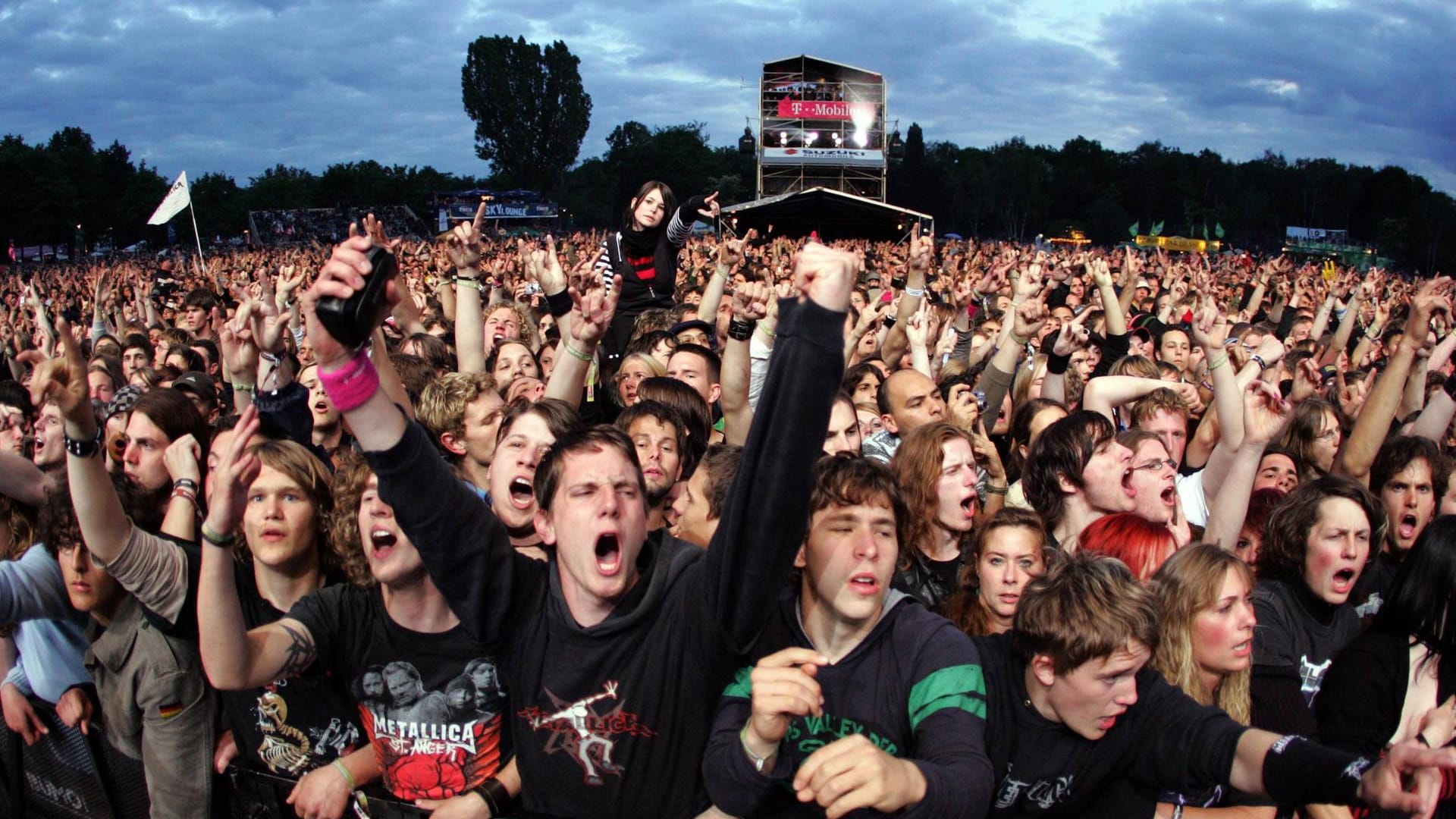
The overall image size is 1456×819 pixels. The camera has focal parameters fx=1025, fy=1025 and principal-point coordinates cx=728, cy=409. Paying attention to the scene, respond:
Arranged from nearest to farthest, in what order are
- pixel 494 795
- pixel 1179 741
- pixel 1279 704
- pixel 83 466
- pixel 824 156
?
pixel 1179 741 → pixel 494 795 → pixel 83 466 → pixel 1279 704 → pixel 824 156

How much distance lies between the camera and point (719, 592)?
200cm

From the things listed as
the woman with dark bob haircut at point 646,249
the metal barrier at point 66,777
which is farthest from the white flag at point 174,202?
the metal barrier at point 66,777

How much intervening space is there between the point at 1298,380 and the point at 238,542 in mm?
5812

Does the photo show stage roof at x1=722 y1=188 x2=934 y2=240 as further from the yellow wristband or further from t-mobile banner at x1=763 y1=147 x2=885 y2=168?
the yellow wristband

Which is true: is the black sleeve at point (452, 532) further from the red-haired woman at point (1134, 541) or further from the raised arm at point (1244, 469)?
the raised arm at point (1244, 469)

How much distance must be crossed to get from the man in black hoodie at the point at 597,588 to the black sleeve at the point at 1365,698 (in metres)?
1.88

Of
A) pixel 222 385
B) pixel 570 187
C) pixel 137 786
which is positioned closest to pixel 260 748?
pixel 137 786

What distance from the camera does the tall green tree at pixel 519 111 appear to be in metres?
90.9

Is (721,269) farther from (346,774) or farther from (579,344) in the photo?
(346,774)

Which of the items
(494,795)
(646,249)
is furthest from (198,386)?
(494,795)

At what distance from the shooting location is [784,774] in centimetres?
204

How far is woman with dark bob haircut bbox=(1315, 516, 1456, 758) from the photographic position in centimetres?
281

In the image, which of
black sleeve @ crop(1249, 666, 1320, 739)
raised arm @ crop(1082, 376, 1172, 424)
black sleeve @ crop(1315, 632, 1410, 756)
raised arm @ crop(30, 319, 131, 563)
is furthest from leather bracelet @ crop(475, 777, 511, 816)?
raised arm @ crop(1082, 376, 1172, 424)

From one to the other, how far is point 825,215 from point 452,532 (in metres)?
34.4
